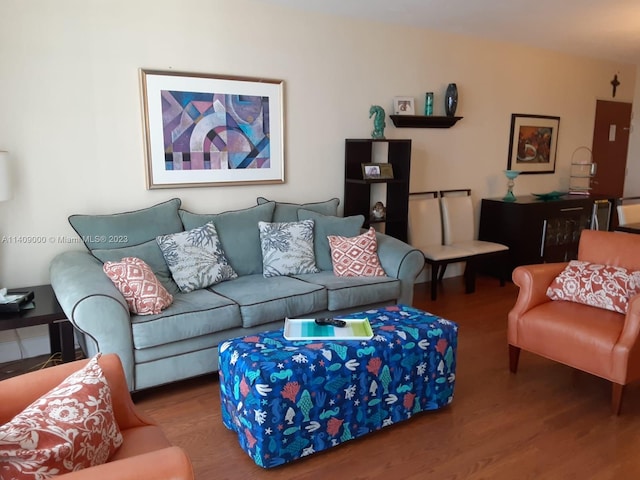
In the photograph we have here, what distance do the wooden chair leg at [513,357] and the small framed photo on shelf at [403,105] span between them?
2338mm

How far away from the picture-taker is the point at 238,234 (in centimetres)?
349

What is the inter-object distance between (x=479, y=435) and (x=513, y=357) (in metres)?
0.78

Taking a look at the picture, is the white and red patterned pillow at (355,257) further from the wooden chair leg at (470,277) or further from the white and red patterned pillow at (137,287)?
the wooden chair leg at (470,277)

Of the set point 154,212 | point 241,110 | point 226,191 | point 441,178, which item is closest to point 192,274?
point 154,212

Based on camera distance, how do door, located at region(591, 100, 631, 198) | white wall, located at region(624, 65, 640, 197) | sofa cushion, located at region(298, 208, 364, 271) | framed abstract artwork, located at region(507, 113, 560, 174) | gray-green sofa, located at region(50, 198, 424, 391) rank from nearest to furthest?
1. gray-green sofa, located at region(50, 198, 424, 391)
2. sofa cushion, located at region(298, 208, 364, 271)
3. framed abstract artwork, located at region(507, 113, 560, 174)
4. door, located at region(591, 100, 631, 198)
5. white wall, located at region(624, 65, 640, 197)

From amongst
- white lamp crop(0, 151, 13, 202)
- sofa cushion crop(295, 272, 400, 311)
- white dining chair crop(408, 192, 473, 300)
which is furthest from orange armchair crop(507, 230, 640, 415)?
white lamp crop(0, 151, 13, 202)

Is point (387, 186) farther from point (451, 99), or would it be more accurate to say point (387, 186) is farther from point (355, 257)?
point (355, 257)

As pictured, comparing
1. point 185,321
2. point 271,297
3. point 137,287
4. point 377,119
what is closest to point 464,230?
point 377,119

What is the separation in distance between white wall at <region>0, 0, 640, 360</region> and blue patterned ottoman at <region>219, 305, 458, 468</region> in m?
1.68

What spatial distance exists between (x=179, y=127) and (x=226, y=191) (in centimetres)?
58

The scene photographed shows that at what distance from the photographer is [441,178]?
16.2 feet

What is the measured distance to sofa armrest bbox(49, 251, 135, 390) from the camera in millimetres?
2395

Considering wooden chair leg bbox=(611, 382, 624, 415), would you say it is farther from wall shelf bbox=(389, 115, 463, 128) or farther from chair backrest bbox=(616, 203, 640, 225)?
wall shelf bbox=(389, 115, 463, 128)

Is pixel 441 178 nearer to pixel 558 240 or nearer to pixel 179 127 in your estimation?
pixel 558 240
